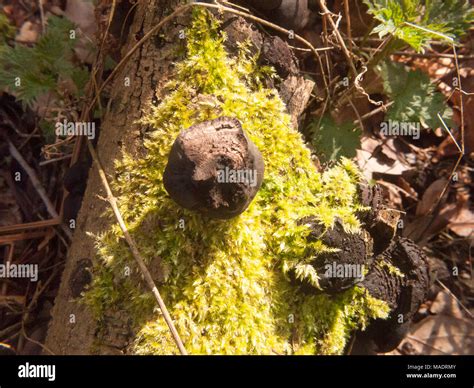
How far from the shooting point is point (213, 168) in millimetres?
1819

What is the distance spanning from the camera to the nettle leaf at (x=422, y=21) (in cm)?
259

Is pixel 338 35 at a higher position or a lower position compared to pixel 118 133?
higher

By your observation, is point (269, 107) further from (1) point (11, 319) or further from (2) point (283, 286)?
(1) point (11, 319)

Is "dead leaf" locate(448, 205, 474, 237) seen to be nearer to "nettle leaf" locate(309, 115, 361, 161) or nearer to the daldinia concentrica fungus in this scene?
"nettle leaf" locate(309, 115, 361, 161)

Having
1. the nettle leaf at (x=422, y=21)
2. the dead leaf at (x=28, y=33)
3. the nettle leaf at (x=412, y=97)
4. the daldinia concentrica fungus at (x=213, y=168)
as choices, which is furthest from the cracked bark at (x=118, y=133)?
the dead leaf at (x=28, y=33)

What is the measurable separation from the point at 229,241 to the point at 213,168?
0.48 metres

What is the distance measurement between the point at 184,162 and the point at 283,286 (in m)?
0.87

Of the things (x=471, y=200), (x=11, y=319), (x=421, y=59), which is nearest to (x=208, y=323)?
(x=11, y=319)

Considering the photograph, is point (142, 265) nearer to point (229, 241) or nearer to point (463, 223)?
point (229, 241)

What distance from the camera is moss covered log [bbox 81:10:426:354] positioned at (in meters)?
2.05

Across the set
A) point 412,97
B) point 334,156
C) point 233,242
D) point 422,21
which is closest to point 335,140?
point 334,156

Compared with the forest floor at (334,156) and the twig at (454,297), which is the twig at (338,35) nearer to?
the forest floor at (334,156)

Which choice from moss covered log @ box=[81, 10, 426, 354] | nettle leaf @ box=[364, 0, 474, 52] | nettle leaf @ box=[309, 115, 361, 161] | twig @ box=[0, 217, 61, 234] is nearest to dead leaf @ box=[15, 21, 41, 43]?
twig @ box=[0, 217, 61, 234]

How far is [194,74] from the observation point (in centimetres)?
232
